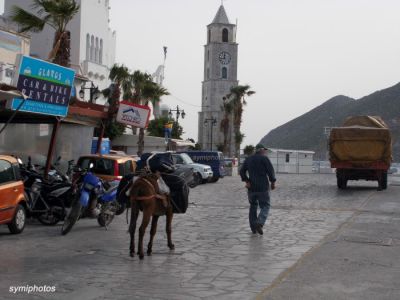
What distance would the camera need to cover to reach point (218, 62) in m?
125

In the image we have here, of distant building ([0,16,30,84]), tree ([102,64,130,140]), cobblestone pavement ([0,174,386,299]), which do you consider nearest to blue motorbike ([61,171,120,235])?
cobblestone pavement ([0,174,386,299])

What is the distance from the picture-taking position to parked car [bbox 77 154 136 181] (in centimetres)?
1761

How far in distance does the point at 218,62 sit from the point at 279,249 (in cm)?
11512

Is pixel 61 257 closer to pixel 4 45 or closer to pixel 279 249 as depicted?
pixel 279 249

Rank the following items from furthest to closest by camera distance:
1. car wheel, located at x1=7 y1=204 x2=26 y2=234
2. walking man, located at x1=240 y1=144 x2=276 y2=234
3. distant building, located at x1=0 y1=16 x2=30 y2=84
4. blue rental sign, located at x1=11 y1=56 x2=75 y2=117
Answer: distant building, located at x1=0 y1=16 x2=30 y2=84 < blue rental sign, located at x1=11 y1=56 x2=75 y2=117 < walking man, located at x1=240 y1=144 x2=276 y2=234 < car wheel, located at x1=7 y1=204 x2=26 y2=234

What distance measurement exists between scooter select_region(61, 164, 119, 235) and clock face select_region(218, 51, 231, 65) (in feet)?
368

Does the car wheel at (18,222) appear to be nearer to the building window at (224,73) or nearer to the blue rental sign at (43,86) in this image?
the blue rental sign at (43,86)

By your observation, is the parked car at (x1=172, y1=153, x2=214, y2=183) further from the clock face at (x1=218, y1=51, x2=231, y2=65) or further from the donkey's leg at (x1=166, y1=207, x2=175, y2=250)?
the clock face at (x1=218, y1=51, x2=231, y2=65)

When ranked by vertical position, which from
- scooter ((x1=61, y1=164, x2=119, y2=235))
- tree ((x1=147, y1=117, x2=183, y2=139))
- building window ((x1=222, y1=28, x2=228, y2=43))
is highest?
building window ((x1=222, y1=28, x2=228, y2=43))

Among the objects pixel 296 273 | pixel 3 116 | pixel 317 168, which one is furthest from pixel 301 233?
pixel 317 168

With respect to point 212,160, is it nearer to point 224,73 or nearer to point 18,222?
point 18,222

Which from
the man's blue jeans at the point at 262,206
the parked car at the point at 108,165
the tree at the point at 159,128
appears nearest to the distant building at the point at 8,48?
the parked car at the point at 108,165

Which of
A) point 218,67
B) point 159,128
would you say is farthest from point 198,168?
point 218,67

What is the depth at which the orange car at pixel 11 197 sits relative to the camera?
12.0m
